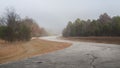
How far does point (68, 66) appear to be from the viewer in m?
11.6

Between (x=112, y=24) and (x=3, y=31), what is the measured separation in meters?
30.1

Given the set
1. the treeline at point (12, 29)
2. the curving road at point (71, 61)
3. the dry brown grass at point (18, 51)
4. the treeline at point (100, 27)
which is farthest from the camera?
the treeline at point (100, 27)

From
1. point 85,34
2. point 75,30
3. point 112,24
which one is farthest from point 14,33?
point 75,30

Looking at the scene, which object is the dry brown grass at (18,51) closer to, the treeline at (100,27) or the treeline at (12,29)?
the treeline at (12,29)

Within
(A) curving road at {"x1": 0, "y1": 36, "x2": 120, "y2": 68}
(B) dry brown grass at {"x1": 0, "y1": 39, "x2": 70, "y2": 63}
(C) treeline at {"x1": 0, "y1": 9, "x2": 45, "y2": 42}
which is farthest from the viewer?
(C) treeline at {"x1": 0, "y1": 9, "x2": 45, "y2": 42}

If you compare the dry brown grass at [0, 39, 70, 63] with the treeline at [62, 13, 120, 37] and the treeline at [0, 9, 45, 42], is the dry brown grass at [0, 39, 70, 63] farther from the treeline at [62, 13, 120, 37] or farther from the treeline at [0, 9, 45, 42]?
the treeline at [62, 13, 120, 37]

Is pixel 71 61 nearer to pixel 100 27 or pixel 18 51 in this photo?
pixel 18 51

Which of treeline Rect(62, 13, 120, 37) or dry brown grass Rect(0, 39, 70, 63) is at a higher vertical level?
treeline Rect(62, 13, 120, 37)

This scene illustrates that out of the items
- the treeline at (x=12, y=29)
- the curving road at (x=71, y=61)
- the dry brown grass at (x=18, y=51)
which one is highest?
the treeline at (x=12, y=29)

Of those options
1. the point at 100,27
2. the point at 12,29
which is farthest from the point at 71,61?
the point at 100,27

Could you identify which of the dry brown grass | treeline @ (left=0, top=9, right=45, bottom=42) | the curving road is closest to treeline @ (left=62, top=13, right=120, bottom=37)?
treeline @ (left=0, top=9, right=45, bottom=42)

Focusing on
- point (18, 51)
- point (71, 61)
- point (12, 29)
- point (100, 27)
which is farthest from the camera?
point (100, 27)

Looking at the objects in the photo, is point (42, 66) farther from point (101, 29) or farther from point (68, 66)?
point (101, 29)

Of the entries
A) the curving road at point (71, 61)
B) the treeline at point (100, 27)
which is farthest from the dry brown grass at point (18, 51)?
the treeline at point (100, 27)
